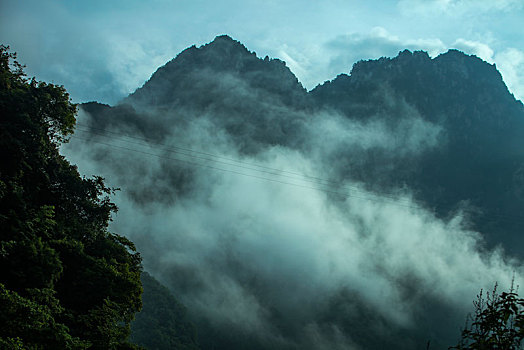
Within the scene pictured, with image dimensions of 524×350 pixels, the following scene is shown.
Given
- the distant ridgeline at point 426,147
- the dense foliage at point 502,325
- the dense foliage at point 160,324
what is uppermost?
the distant ridgeline at point 426,147

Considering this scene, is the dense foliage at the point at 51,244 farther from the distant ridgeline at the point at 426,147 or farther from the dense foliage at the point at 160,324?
the distant ridgeline at the point at 426,147

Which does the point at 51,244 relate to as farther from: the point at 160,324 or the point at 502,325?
the point at 160,324

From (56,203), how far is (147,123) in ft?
567

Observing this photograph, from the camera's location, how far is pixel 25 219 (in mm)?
19188

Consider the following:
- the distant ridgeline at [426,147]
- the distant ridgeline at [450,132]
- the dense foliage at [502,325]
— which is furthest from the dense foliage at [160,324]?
the dense foliage at [502,325]

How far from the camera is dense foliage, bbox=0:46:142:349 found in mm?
14446

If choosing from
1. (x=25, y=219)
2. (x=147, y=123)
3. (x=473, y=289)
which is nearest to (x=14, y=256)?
(x=25, y=219)

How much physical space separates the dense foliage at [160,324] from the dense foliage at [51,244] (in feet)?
306

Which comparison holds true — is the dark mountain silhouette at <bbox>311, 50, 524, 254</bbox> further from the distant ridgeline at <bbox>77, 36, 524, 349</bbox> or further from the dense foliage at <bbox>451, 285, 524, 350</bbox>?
the dense foliage at <bbox>451, 285, 524, 350</bbox>

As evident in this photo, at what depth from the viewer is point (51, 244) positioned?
65.4ft

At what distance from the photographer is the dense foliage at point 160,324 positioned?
11144cm

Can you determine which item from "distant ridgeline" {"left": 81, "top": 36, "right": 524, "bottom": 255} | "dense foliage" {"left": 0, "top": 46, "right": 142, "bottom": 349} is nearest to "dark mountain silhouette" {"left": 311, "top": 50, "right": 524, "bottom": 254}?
"distant ridgeline" {"left": 81, "top": 36, "right": 524, "bottom": 255}

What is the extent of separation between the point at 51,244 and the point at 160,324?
10942 cm

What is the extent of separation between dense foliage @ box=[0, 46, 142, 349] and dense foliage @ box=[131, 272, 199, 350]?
3670 inches
